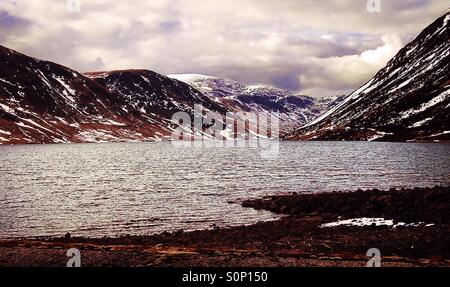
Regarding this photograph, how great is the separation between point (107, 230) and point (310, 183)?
42.6 m

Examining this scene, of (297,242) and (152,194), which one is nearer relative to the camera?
(297,242)

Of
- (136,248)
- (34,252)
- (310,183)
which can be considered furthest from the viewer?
(310,183)

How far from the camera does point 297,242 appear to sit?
97.0 feet

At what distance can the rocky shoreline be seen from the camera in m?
21.2

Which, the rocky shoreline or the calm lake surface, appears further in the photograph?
the calm lake surface

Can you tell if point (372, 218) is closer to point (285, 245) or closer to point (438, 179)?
point (285, 245)

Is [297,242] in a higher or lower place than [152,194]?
lower

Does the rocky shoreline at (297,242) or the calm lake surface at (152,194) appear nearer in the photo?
the rocky shoreline at (297,242)

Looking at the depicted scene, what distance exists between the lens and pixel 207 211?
161ft

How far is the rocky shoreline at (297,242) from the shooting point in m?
21.2
